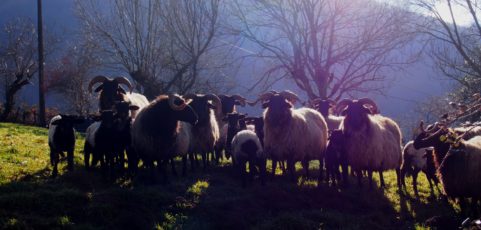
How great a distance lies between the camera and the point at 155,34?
26516 mm

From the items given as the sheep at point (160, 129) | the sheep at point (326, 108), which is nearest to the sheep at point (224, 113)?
the sheep at point (326, 108)

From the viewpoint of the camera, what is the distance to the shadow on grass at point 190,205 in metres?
7.32

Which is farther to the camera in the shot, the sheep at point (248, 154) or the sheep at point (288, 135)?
the sheep at point (288, 135)

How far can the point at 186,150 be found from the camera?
1120 centimetres

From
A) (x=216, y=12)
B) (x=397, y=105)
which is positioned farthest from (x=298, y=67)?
(x=397, y=105)

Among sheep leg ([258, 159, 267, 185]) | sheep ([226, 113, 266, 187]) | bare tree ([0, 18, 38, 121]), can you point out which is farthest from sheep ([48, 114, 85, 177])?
bare tree ([0, 18, 38, 121])

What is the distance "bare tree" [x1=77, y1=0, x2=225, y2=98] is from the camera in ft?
82.8

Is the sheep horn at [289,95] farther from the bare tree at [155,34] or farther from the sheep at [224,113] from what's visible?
the bare tree at [155,34]

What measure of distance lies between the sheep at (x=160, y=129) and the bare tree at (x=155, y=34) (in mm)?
14070

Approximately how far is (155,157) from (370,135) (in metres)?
5.18

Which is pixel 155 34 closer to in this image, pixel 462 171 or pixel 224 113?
pixel 224 113

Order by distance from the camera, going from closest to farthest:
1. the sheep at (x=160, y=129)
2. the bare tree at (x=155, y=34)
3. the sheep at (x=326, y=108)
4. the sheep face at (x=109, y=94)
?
the sheep at (x=160, y=129) → the sheep face at (x=109, y=94) → the sheep at (x=326, y=108) → the bare tree at (x=155, y=34)

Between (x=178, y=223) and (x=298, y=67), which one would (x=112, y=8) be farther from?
(x=178, y=223)

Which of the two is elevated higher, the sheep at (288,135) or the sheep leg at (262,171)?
the sheep at (288,135)
